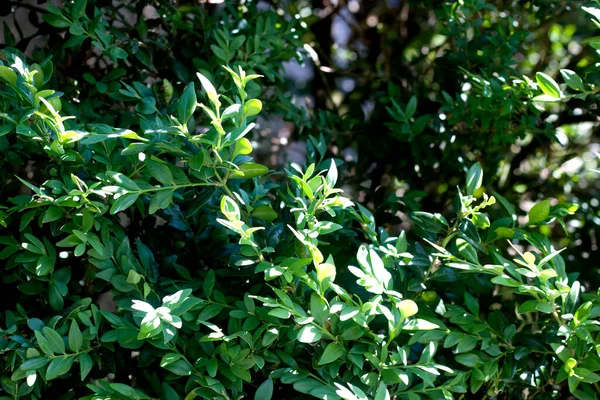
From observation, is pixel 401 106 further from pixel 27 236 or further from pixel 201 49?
pixel 27 236

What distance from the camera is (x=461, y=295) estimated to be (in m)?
1.39

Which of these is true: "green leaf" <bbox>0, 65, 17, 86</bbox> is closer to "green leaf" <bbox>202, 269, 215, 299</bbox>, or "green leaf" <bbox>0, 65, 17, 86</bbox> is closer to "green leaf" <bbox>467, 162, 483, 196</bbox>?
"green leaf" <bbox>202, 269, 215, 299</bbox>

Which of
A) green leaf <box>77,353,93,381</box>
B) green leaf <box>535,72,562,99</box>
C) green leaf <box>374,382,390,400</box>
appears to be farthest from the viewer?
green leaf <box>535,72,562,99</box>

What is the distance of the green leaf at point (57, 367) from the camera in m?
0.99

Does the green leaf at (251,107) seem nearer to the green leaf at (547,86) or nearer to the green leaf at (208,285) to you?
the green leaf at (208,285)

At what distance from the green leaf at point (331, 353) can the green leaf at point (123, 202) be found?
37 cm

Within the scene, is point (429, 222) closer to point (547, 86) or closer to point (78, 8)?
point (547, 86)

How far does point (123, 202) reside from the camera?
3.25 ft

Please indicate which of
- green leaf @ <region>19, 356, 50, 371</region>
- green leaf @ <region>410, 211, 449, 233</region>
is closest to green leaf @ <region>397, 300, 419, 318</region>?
green leaf @ <region>410, 211, 449, 233</region>

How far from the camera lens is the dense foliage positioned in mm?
1006

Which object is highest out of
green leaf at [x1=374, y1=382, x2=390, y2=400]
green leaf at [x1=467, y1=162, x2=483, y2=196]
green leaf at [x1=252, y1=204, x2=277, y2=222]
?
green leaf at [x1=467, y1=162, x2=483, y2=196]

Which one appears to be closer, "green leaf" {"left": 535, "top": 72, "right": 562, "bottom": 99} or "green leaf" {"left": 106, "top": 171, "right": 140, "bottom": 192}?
"green leaf" {"left": 106, "top": 171, "right": 140, "bottom": 192}

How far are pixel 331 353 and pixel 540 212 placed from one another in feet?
1.47

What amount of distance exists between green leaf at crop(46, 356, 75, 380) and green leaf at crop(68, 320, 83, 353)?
20 millimetres
